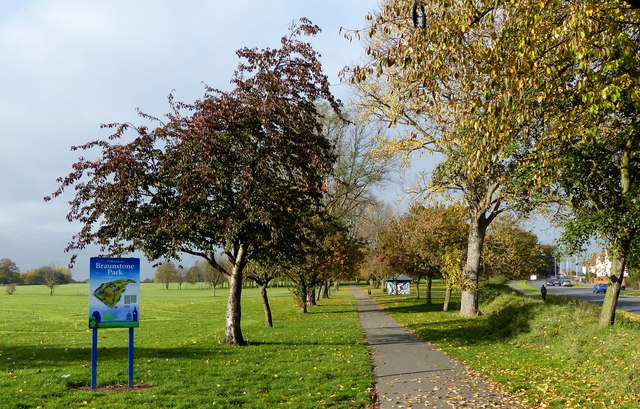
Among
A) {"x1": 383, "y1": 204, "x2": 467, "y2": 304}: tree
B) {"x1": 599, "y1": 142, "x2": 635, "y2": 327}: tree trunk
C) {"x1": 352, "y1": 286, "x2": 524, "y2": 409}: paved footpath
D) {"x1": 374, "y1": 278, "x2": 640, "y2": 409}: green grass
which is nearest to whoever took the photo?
{"x1": 352, "y1": 286, "x2": 524, "y2": 409}: paved footpath

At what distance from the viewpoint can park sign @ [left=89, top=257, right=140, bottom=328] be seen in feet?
30.7

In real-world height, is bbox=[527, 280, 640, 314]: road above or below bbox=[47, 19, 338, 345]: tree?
below

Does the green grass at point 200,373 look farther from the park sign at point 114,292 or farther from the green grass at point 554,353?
the green grass at point 554,353

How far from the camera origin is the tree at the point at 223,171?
13.4 m

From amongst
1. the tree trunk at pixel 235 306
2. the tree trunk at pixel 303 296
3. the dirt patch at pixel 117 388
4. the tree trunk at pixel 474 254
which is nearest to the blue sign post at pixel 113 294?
the dirt patch at pixel 117 388

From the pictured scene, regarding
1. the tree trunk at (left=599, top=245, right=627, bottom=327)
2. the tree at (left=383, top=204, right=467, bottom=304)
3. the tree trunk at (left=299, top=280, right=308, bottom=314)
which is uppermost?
the tree at (left=383, top=204, right=467, bottom=304)

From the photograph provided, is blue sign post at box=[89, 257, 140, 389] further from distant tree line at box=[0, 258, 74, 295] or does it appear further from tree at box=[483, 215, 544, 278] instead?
distant tree line at box=[0, 258, 74, 295]

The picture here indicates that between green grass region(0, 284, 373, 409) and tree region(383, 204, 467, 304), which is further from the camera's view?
tree region(383, 204, 467, 304)

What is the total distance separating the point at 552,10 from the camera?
761 centimetres

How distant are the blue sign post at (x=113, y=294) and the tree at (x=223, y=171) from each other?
11.3 ft

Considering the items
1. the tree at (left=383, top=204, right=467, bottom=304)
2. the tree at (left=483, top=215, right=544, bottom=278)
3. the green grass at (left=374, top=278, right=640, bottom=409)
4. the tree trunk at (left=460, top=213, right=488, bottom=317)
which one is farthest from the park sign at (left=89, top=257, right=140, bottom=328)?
the tree at (left=483, top=215, right=544, bottom=278)

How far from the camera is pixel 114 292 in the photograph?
9555mm

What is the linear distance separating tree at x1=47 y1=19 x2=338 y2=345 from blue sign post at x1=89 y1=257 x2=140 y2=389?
3431mm

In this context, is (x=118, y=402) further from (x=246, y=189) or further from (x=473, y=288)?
(x=473, y=288)
